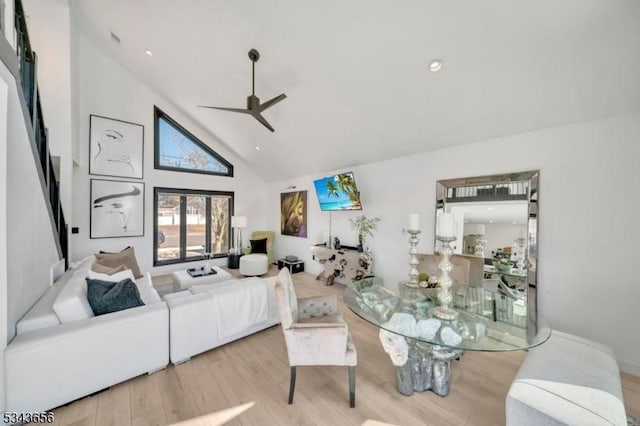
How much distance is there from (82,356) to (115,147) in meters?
4.62

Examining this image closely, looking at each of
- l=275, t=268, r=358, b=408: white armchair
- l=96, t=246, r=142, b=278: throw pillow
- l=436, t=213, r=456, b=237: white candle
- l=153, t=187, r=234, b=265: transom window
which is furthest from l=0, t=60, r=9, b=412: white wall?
l=153, t=187, r=234, b=265: transom window

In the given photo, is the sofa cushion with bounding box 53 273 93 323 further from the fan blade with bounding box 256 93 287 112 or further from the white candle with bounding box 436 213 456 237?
the white candle with bounding box 436 213 456 237

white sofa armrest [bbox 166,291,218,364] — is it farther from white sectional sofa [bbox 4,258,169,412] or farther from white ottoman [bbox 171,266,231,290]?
white ottoman [bbox 171,266,231,290]

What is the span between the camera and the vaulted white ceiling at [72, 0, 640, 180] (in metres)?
1.93

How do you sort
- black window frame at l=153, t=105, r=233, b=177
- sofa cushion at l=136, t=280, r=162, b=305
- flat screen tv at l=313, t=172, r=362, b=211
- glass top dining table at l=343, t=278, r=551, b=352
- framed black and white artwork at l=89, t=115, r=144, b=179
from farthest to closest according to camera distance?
1. black window frame at l=153, t=105, r=233, b=177
2. framed black and white artwork at l=89, t=115, r=144, b=179
3. flat screen tv at l=313, t=172, r=362, b=211
4. sofa cushion at l=136, t=280, r=162, b=305
5. glass top dining table at l=343, t=278, r=551, b=352

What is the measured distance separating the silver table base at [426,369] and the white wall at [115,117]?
5.48m

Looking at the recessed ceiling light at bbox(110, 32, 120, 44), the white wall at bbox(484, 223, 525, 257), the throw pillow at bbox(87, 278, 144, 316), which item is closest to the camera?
the throw pillow at bbox(87, 278, 144, 316)

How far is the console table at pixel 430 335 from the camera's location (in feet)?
5.36

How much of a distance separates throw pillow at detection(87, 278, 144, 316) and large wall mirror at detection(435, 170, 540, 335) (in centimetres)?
360

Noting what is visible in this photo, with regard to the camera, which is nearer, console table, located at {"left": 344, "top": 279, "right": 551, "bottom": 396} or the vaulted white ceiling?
console table, located at {"left": 344, "top": 279, "right": 551, "bottom": 396}

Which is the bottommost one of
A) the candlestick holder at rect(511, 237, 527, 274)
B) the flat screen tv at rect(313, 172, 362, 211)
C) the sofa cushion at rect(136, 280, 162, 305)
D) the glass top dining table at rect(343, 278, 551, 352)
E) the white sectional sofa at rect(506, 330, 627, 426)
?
the sofa cushion at rect(136, 280, 162, 305)

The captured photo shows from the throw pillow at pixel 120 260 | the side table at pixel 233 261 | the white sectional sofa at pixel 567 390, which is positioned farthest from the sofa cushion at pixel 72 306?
the side table at pixel 233 261

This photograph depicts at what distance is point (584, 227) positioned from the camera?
246 cm

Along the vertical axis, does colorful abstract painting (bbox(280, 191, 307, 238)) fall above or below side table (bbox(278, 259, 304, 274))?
above
